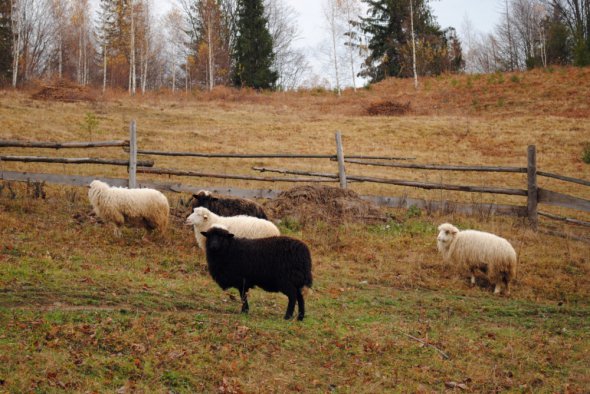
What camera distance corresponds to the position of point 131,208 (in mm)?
11273

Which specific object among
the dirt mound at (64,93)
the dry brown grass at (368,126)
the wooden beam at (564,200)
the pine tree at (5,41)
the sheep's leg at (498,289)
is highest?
the pine tree at (5,41)

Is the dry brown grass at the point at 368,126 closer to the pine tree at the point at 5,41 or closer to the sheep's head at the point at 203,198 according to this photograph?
the sheep's head at the point at 203,198

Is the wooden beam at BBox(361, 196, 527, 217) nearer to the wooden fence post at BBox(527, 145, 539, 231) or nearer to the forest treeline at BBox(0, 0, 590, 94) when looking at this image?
the wooden fence post at BBox(527, 145, 539, 231)

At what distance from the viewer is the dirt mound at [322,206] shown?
12.9 metres

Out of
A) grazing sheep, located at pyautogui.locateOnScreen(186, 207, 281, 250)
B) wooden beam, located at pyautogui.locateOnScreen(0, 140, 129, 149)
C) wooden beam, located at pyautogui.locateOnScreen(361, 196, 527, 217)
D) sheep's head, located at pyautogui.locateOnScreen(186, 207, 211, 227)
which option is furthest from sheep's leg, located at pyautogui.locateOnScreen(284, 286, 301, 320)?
wooden beam, located at pyautogui.locateOnScreen(0, 140, 129, 149)

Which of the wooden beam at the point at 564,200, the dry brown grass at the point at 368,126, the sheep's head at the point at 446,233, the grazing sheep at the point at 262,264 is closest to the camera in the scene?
the grazing sheep at the point at 262,264

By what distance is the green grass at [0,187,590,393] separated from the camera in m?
5.38

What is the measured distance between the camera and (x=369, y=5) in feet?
150

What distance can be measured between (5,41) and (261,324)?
39185 millimetres

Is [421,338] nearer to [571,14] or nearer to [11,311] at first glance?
[11,311]

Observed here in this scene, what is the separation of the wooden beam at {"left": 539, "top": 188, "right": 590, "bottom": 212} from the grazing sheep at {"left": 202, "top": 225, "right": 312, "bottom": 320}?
7796mm

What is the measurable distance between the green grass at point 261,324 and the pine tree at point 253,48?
3436 cm

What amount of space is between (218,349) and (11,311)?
92.6 inches

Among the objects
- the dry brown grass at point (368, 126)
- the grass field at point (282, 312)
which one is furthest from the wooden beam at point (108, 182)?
the dry brown grass at point (368, 126)
